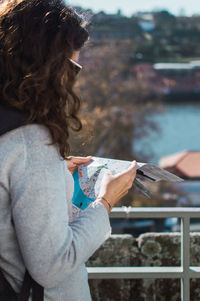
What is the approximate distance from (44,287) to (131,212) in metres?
0.83

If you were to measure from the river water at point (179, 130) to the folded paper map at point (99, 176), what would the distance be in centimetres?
3173

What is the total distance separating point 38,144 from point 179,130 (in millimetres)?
41631

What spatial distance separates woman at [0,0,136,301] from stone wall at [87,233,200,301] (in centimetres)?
117

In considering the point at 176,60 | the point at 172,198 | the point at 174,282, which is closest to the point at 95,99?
the point at 172,198

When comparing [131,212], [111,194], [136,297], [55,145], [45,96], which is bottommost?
[136,297]

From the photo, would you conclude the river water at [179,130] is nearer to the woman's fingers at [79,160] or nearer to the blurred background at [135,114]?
the blurred background at [135,114]

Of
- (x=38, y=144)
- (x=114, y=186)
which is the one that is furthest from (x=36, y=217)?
(x=114, y=186)

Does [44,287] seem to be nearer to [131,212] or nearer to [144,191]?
[144,191]

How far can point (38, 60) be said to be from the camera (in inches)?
39.6

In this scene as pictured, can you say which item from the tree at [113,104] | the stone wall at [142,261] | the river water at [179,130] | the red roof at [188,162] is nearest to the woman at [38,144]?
the stone wall at [142,261]

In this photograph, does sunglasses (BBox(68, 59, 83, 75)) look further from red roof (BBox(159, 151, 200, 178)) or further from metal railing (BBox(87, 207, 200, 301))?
red roof (BBox(159, 151, 200, 178))

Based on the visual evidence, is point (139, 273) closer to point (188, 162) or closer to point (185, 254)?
point (185, 254)

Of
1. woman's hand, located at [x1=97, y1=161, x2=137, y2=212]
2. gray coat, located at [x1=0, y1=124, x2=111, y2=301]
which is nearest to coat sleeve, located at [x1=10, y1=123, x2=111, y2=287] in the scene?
gray coat, located at [x1=0, y1=124, x2=111, y2=301]

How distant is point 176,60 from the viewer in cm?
4962
